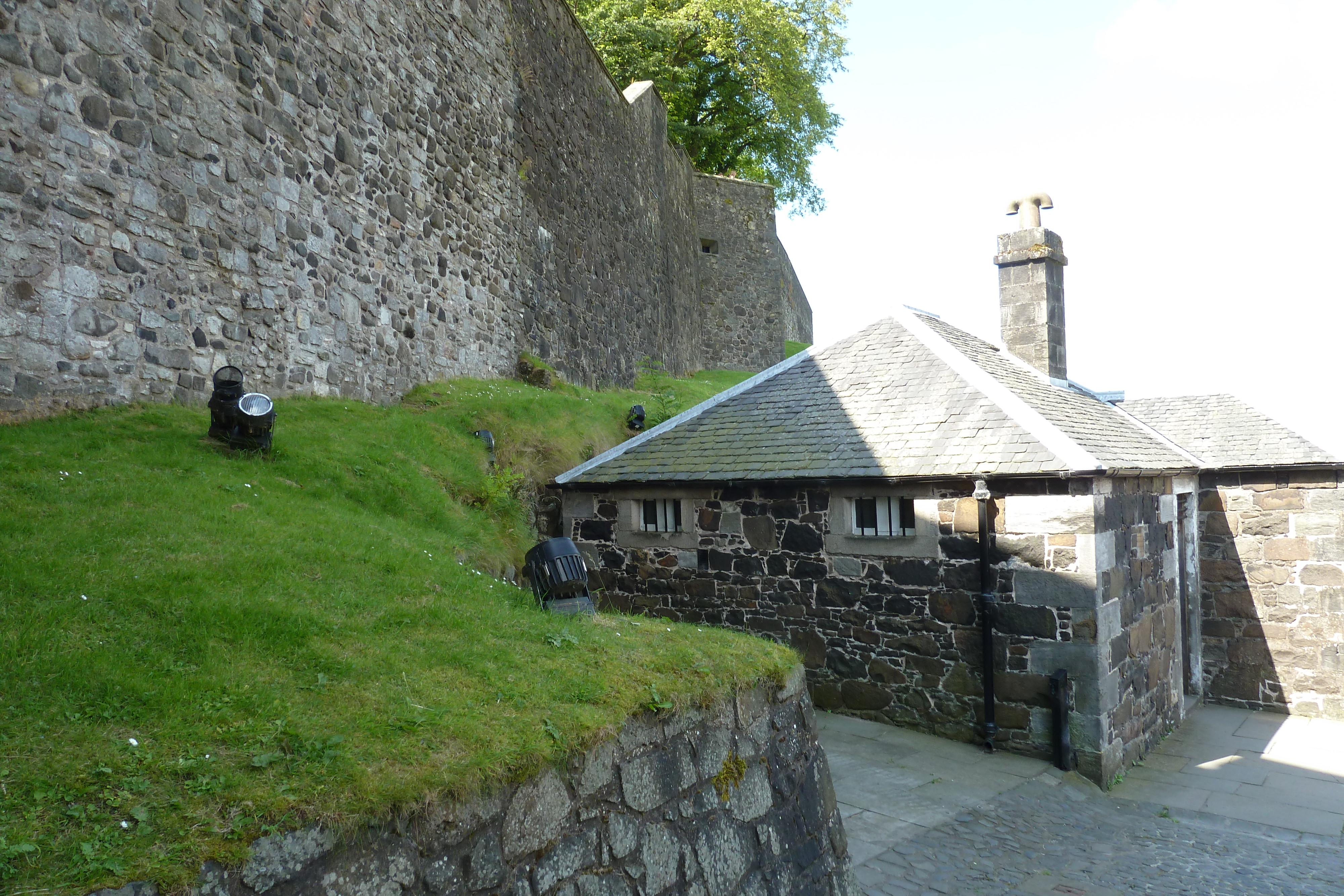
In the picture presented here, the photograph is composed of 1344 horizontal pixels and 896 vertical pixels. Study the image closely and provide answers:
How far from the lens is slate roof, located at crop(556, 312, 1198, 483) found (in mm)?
9547

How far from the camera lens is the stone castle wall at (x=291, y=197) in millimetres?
6977

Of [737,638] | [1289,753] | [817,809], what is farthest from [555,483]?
[1289,753]

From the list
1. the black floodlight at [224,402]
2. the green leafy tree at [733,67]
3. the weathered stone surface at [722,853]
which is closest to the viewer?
the weathered stone surface at [722,853]

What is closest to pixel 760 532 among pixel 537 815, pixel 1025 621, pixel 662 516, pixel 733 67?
pixel 662 516

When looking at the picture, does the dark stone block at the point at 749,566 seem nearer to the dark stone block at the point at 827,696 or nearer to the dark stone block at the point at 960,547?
the dark stone block at the point at 827,696

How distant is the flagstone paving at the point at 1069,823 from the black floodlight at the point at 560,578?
2.88 meters

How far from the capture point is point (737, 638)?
6293mm

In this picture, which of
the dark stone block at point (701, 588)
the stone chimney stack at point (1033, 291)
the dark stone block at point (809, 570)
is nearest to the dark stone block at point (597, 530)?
the dark stone block at point (701, 588)

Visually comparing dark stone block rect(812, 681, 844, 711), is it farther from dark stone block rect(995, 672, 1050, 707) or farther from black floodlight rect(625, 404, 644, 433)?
black floodlight rect(625, 404, 644, 433)

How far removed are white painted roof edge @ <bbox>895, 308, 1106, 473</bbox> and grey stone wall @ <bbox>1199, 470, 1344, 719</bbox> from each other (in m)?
5.44

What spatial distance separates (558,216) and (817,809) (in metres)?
13.2

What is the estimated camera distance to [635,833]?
171 inches

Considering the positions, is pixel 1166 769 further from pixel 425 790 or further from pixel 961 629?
pixel 425 790

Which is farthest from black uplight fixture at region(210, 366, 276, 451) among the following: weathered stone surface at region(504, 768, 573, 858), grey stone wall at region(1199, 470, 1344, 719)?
grey stone wall at region(1199, 470, 1344, 719)
